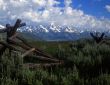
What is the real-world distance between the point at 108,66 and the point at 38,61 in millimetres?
3751

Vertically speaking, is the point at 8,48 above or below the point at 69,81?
above

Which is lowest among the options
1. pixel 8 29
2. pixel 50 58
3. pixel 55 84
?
pixel 55 84

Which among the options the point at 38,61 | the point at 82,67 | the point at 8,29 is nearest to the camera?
the point at 82,67

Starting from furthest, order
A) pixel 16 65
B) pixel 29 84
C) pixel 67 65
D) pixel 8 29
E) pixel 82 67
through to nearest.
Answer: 1. pixel 8 29
2. pixel 67 65
3. pixel 82 67
4. pixel 16 65
5. pixel 29 84

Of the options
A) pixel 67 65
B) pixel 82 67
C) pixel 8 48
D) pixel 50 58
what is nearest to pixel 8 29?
pixel 8 48

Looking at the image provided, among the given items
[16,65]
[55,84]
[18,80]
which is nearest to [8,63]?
[16,65]

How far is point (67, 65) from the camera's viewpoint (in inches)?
533

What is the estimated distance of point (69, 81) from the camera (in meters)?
9.89

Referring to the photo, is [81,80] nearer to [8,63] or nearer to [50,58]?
[8,63]

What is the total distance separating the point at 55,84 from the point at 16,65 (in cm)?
232

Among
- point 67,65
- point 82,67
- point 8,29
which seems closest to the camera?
point 82,67

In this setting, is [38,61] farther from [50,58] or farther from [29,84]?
[29,84]

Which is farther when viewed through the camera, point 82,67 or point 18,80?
point 82,67

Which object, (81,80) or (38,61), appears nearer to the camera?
(81,80)
